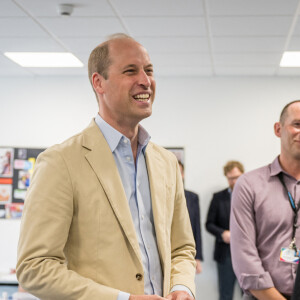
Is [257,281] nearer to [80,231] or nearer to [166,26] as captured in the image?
[80,231]

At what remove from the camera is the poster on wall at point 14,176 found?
6668mm

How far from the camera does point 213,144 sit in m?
6.56

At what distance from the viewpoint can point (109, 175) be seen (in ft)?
4.85

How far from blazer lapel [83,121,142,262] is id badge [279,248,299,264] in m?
1.01

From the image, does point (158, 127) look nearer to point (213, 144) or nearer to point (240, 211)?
point (213, 144)

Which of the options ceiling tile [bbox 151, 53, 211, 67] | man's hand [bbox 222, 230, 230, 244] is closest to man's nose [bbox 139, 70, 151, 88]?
ceiling tile [bbox 151, 53, 211, 67]

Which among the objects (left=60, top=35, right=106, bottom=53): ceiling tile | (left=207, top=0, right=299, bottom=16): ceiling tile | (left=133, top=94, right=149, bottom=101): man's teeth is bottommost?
(left=133, top=94, right=149, bottom=101): man's teeth

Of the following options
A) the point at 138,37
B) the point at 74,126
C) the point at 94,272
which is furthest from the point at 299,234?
the point at 74,126

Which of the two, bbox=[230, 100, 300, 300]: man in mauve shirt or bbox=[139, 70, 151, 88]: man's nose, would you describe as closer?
bbox=[139, 70, 151, 88]: man's nose

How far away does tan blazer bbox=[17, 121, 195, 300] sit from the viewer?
136 centimetres

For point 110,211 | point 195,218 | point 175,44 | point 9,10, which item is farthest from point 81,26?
point 110,211

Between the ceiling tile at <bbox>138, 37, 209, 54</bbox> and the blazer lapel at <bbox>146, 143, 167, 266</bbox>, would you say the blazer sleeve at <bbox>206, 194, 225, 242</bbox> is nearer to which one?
the ceiling tile at <bbox>138, 37, 209, 54</bbox>

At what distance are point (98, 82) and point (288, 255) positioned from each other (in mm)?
1164

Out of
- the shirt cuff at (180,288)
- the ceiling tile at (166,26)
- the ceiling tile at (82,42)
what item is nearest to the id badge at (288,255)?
the shirt cuff at (180,288)
